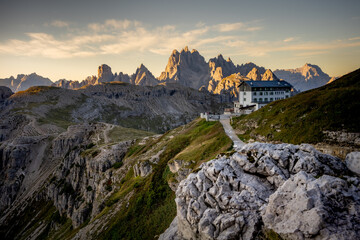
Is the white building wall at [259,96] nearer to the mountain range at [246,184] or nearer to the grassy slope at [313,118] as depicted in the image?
the mountain range at [246,184]

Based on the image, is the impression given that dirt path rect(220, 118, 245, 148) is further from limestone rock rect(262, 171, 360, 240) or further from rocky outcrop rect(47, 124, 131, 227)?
rocky outcrop rect(47, 124, 131, 227)

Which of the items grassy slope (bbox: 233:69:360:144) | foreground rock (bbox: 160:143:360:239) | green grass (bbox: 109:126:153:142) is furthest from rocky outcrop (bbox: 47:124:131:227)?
grassy slope (bbox: 233:69:360:144)

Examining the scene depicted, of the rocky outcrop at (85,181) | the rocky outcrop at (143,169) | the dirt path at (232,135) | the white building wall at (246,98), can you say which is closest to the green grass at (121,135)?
the rocky outcrop at (85,181)

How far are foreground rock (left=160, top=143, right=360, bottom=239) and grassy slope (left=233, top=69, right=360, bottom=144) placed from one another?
11.8 metres

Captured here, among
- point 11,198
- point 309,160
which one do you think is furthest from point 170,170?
point 11,198

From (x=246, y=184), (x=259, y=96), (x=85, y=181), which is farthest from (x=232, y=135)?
(x=85, y=181)

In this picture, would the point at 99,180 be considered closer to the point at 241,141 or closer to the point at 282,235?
the point at 241,141

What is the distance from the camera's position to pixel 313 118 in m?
30.7

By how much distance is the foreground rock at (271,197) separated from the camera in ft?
42.0

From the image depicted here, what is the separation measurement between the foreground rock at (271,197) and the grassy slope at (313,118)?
11816 millimetres

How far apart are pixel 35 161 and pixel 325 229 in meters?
172

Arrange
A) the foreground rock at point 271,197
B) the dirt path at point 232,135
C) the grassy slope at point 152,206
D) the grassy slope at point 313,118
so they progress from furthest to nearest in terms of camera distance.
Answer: the dirt path at point 232,135 < the grassy slope at point 152,206 < the grassy slope at point 313,118 < the foreground rock at point 271,197

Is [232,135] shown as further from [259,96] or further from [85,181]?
[85,181]

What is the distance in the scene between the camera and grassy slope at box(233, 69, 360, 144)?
89.3ft
